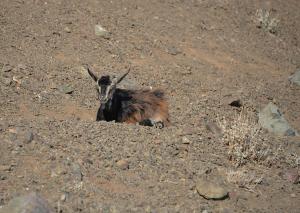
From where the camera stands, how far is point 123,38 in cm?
1483

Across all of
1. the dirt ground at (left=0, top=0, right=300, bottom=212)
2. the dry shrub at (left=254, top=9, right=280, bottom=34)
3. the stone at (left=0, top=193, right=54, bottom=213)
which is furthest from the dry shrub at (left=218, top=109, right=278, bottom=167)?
the dry shrub at (left=254, top=9, right=280, bottom=34)

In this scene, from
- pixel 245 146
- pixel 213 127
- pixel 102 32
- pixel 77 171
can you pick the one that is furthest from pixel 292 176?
pixel 102 32

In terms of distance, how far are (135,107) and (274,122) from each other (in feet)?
9.09

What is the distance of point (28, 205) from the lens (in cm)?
701

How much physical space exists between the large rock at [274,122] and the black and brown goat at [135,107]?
1.96m

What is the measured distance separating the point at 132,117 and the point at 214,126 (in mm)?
1879

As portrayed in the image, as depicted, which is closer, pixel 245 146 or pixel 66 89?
pixel 245 146

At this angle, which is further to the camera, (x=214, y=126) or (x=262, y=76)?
(x=262, y=76)

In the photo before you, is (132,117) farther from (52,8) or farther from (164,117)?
(52,8)

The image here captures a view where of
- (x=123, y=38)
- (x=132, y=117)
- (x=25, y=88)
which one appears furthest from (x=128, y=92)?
(x=123, y=38)

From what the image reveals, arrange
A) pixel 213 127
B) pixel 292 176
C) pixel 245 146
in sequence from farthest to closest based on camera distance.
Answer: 1. pixel 213 127
2. pixel 245 146
3. pixel 292 176

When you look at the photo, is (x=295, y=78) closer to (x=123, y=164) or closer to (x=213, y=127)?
(x=213, y=127)

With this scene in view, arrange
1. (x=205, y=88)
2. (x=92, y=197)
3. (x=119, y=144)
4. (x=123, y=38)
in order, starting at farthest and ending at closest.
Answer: (x=123, y=38) < (x=205, y=88) < (x=119, y=144) < (x=92, y=197)

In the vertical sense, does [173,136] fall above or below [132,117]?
above
